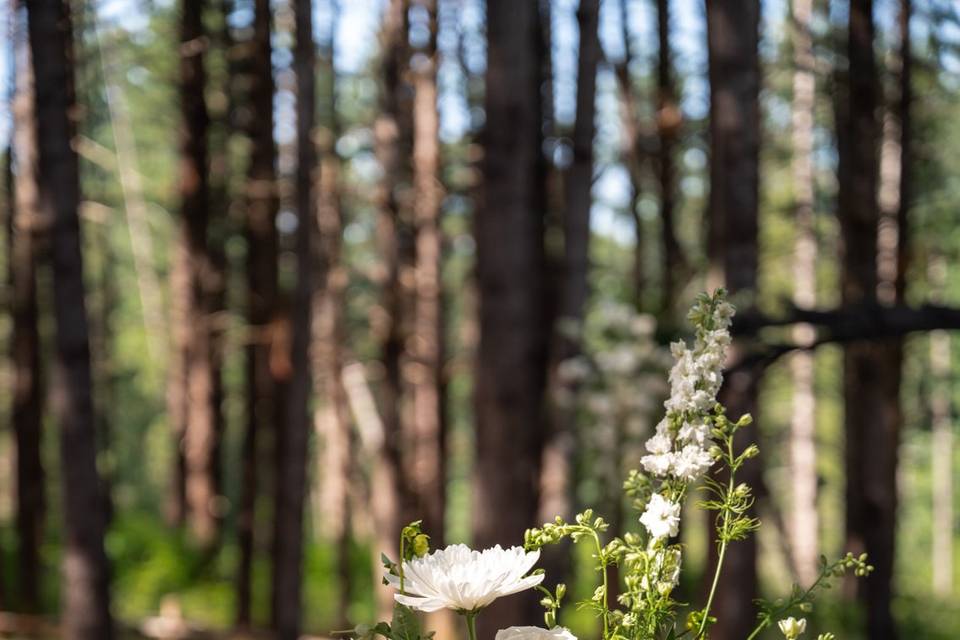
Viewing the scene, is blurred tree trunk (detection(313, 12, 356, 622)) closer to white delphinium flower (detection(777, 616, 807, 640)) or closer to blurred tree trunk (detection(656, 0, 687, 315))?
blurred tree trunk (detection(656, 0, 687, 315))

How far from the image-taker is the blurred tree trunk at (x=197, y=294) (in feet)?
41.3

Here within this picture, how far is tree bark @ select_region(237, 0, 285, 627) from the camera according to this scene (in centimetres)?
994

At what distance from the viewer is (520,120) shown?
6578 millimetres

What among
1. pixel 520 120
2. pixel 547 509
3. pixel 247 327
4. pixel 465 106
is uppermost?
pixel 465 106

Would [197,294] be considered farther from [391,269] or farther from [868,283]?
[868,283]

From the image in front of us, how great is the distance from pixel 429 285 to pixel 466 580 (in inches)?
392

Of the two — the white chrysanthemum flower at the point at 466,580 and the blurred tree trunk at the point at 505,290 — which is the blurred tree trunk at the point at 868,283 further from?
the white chrysanthemum flower at the point at 466,580

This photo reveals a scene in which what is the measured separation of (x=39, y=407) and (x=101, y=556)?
666 cm

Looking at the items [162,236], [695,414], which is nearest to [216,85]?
[162,236]

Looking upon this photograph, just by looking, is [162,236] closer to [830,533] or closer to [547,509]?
[547,509]

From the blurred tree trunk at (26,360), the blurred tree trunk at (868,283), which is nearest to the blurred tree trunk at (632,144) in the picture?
the blurred tree trunk at (868,283)

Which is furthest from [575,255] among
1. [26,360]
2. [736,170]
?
[26,360]

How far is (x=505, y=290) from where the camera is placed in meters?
6.52

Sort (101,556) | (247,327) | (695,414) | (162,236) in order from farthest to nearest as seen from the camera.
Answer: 1. (162,236)
2. (247,327)
3. (101,556)
4. (695,414)
